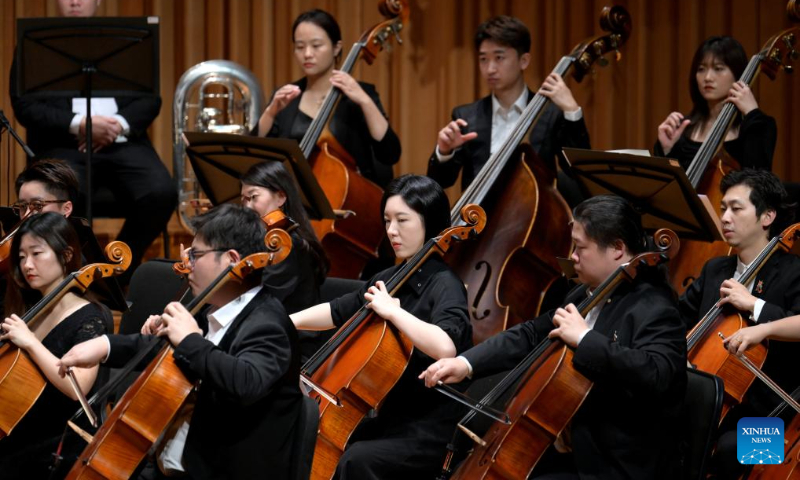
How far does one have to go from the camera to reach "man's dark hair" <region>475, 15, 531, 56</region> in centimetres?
448

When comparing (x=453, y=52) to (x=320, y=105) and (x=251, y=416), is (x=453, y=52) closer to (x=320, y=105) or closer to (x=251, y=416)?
(x=320, y=105)

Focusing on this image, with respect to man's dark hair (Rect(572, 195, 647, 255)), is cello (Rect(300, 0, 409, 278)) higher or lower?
lower

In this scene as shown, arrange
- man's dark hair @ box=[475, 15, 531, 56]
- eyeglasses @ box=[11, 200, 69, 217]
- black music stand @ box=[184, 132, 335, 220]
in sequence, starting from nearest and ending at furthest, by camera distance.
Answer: eyeglasses @ box=[11, 200, 69, 217]
black music stand @ box=[184, 132, 335, 220]
man's dark hair @ box=[475, 15, 531, 56]

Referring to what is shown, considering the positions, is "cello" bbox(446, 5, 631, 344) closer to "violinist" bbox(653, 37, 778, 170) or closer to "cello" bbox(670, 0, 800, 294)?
"cello" bbox(670, 0, 800, 294)

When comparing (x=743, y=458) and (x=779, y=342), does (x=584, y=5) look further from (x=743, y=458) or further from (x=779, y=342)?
(x=743, y=458)

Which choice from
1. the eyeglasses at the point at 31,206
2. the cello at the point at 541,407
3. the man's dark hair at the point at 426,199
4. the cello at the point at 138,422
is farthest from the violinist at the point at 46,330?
the cello at the point at 541,407

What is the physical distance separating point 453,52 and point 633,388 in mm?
3288

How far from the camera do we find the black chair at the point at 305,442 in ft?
8.04

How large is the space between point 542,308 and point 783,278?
103cm

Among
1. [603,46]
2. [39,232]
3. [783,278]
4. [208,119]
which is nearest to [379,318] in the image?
[39,232]

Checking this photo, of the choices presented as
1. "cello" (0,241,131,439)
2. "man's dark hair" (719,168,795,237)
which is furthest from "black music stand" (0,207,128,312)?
"man's dark hair" (719,168,795,237)

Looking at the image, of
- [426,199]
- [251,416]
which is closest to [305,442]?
[251,416]

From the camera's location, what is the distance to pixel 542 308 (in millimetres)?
4051

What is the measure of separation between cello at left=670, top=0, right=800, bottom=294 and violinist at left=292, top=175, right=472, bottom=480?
116 centimetres
